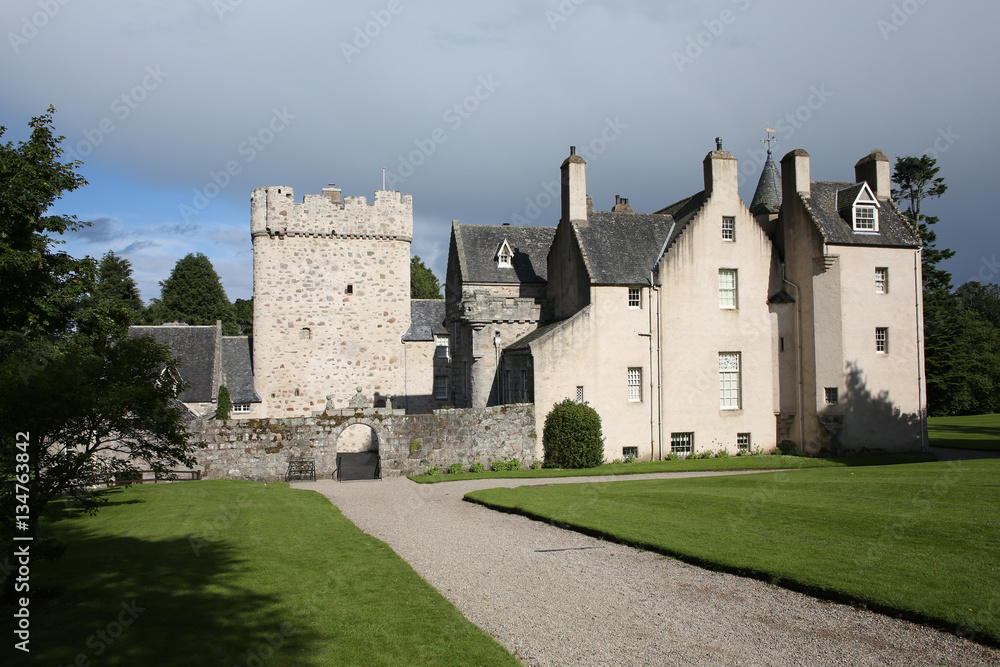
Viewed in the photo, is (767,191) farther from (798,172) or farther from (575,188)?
(575,188)

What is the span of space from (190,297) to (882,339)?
60.1 meters

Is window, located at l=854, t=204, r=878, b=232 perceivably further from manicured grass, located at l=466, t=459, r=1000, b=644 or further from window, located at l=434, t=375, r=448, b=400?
window, located at l=434, t=375, r=448, b=400

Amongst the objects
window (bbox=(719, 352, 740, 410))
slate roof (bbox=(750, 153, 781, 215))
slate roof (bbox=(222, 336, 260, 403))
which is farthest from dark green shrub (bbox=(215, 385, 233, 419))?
slate roof (bbox=(750, 153, 781, 215))

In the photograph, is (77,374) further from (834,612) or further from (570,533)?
(834,612)

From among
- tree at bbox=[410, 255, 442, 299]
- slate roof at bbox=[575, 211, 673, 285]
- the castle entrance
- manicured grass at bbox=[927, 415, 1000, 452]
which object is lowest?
the castle entrance

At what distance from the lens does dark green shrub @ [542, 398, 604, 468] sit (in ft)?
85.6

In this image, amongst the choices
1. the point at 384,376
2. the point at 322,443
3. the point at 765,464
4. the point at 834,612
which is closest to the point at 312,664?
the point at 834,612

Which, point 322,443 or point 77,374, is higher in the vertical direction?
point 77,374

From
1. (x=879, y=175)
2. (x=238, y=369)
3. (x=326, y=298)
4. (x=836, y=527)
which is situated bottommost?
(x=836, y=527)

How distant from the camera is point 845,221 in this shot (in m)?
28.6

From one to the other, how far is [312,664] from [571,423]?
19.4 m

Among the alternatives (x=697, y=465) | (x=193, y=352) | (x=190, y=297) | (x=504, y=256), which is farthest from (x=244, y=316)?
(x=697, y=465)

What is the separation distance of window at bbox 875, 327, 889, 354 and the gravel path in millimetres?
20285

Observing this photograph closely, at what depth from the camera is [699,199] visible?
30.6m
